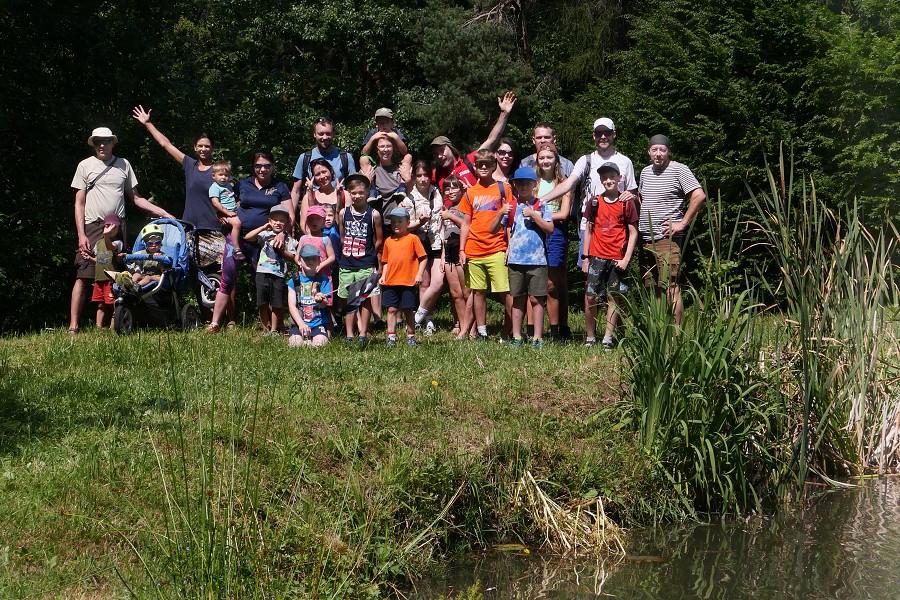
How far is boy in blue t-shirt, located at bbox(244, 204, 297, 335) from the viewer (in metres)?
10.4

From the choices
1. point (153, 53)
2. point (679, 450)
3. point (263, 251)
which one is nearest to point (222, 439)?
point (679, 450)

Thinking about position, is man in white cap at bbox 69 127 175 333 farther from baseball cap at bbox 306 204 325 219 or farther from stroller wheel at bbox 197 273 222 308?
baseball cap at bbox 306 204 325 219

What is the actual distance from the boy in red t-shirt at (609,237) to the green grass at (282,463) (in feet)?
4.14

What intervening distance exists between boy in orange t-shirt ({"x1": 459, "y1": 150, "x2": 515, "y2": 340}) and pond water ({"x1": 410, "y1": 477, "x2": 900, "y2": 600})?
13.1 ft

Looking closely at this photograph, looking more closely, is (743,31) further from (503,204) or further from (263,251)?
(263,251)

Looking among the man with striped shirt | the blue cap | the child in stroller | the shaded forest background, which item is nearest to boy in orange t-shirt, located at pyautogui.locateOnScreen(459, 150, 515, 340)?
the blue cap

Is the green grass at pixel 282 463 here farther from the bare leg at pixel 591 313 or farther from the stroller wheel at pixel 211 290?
the stroller wheel at pixel 211 290

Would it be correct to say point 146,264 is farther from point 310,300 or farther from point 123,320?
point 310,300

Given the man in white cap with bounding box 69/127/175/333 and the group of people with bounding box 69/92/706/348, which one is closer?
the group of people with bounding box 69/92/706/348

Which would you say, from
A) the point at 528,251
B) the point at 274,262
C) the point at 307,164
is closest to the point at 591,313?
the point at 528,251

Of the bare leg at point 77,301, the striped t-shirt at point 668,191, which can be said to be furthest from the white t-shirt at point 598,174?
the bare leg at point 77,301

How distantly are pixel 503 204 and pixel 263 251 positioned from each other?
2418 mm

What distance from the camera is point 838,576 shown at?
5895 millimetres

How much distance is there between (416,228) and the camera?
11.0 m
